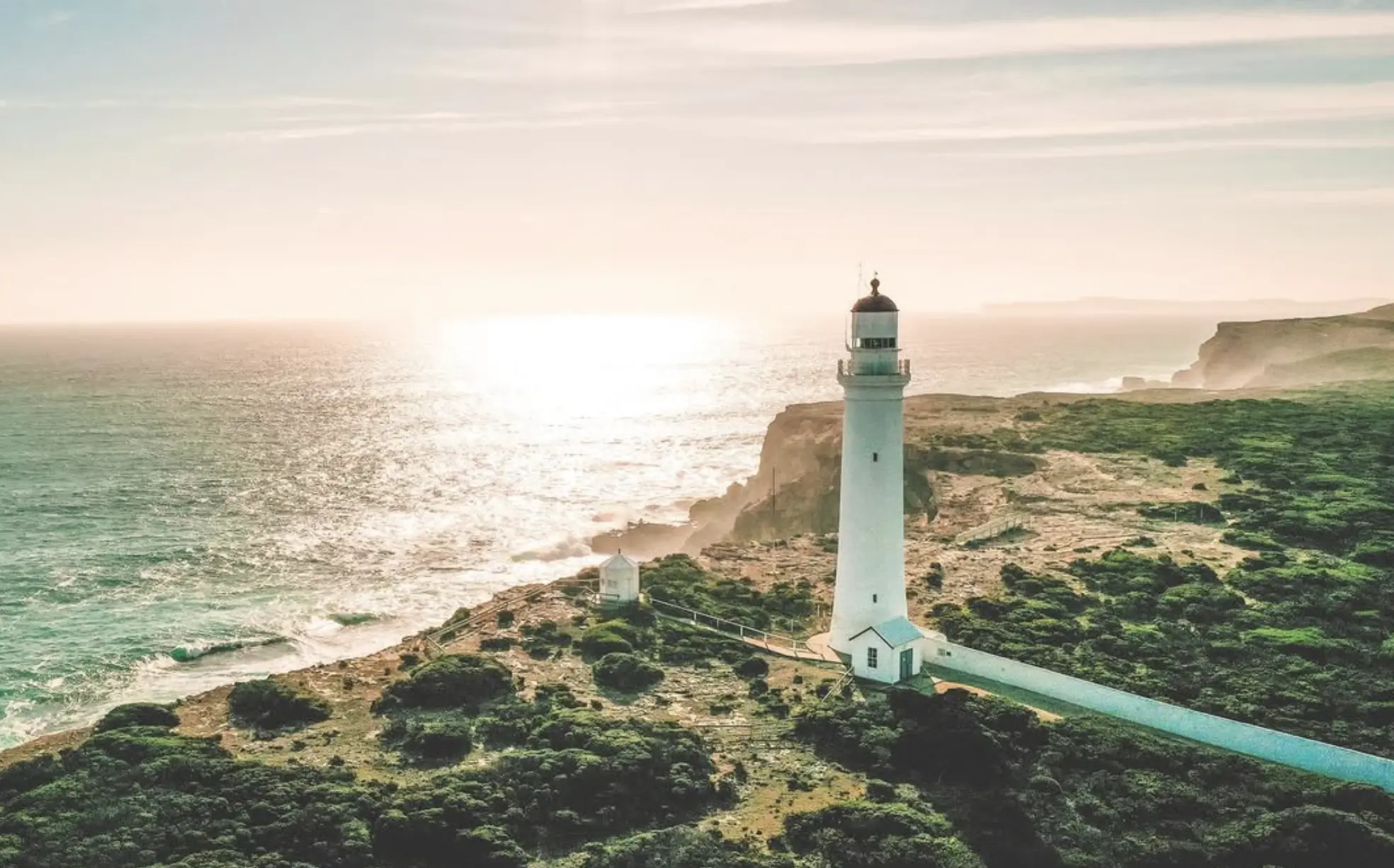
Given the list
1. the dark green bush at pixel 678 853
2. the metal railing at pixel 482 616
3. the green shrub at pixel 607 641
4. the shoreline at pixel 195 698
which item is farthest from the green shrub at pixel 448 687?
the dark green bush at pixel 678 853

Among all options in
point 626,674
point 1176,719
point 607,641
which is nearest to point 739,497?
point 607,641

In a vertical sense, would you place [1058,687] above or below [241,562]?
above

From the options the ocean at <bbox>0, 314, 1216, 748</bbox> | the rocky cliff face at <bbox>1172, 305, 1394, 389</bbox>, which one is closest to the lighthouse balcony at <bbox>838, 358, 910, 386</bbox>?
the ocean at <bbox>0, 314, 1216, 748</bbox>

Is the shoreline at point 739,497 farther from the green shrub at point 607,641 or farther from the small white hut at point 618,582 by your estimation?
the green shrub at point 607,641

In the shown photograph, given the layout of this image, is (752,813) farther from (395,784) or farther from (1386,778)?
(1386,778)

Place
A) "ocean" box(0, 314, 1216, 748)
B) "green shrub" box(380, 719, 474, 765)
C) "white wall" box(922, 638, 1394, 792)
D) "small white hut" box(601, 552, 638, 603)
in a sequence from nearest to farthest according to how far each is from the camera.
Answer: "white wall" box(922, 638, 1394, 792), "green shrub" box(380, 719, 474, 765), "small white hut" box(601, 552, 638, 603), "ocean" box(0, 314, 1216, 748)

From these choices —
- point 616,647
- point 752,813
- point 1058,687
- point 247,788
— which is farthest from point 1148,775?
point 247,788

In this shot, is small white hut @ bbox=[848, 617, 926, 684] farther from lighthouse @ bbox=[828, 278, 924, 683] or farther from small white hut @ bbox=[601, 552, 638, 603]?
small white hut @ bbox=[601, 552, 638, 603]
